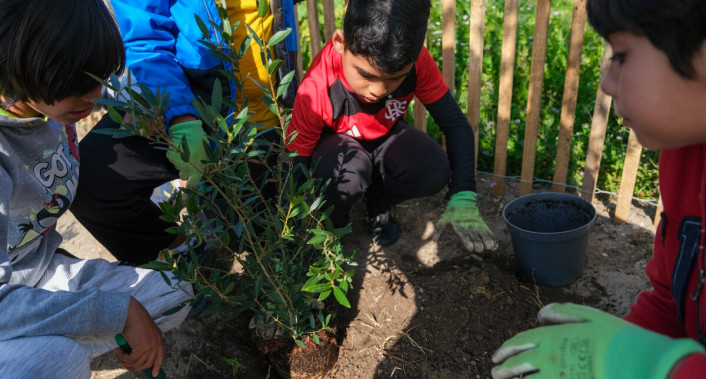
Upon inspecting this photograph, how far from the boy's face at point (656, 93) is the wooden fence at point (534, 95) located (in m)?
1.44

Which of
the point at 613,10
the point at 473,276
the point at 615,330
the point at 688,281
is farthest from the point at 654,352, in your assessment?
the point at 473,276

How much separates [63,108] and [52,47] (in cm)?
22

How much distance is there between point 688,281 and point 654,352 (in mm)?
286

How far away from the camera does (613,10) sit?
0.96 meters

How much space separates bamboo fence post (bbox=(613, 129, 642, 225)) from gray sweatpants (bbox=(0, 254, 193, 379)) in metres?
2.03

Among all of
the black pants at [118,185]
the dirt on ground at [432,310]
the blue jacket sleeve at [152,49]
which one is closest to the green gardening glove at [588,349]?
the dirt on ground at [432,310]

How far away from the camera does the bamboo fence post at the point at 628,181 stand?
2432 millimetres

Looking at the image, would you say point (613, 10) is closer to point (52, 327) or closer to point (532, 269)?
point (532, 269)

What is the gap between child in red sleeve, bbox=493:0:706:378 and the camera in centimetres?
91

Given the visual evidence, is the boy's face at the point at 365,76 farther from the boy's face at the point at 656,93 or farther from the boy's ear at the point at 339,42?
the boy's face at the point at 656,93

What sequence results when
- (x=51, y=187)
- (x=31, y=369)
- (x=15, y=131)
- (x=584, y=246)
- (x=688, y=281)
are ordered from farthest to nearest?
(x=584, y=246) → (x=51, y=187) → (x=15, y=131) → (x=31, y=369) → (x=688, y=281)

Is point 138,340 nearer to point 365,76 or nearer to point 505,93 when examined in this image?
point 365,76

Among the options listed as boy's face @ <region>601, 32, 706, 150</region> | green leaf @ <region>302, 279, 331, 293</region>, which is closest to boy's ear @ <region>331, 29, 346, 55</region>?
green leaf @ <region>302, 279, 331, 293</region>

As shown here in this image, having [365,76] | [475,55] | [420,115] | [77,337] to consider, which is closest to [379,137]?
[420,115]
